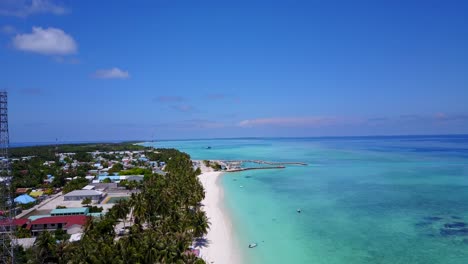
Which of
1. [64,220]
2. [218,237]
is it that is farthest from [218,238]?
[64,220]

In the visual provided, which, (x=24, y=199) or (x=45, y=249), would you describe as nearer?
(x=45, y=249)

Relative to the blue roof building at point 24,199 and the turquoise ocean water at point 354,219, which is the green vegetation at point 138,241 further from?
the blue roof building at point 24,199

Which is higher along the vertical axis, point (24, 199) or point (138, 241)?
point (138, 241)

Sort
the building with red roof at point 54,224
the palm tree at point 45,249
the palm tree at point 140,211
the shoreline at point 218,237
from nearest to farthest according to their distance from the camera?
the palm tree at point 45,249, the shoreline at point 218,237, the palm tree at point 140,211, the building with red roof at point 54,224

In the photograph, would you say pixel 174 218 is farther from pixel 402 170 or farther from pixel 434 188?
pixel 402 170

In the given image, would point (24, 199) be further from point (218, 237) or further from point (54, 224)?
point (218, 237)

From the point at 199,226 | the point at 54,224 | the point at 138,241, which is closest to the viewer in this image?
the point at 138,241

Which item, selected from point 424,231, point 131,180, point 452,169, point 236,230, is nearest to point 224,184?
point 131,180

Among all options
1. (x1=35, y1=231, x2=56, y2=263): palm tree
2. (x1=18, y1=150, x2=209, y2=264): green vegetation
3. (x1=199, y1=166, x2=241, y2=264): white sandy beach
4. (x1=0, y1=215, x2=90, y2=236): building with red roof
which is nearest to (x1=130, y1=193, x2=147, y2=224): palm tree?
(x1=18, y1=150, x2=209, y2=264): green vegetation

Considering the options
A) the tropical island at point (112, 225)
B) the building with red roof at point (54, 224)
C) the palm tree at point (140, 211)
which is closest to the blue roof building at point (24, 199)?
the tropical island at point (112, 225)

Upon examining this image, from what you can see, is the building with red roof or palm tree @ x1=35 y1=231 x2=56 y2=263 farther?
the building with red roof

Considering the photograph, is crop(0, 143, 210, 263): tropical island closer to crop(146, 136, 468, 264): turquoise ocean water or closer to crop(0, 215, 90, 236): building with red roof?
crop(0, 215, 90, 236): building with red roof
